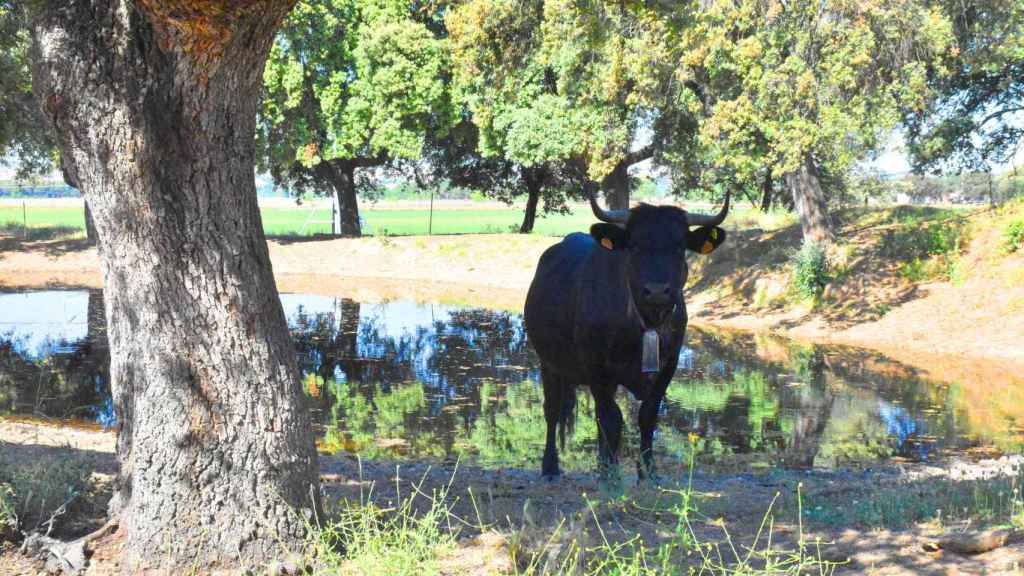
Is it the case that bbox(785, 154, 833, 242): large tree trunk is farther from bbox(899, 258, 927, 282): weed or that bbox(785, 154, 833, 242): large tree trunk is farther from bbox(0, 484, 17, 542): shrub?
bbox(0, 484, 17, 542): shrub

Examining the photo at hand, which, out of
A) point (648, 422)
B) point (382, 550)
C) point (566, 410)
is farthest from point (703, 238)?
point (382, 550)

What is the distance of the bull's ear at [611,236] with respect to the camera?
810 centimetres

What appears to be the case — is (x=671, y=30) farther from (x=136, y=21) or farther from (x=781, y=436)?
(x=781, y=436)

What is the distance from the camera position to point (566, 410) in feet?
32.4

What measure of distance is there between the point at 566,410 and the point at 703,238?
2.64 meters

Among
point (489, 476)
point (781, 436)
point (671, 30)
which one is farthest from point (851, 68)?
point (489, 476)

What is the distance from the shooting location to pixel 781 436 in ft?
40.4

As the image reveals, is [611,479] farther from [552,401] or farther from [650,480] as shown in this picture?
[552,401]

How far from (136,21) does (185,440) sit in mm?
2234

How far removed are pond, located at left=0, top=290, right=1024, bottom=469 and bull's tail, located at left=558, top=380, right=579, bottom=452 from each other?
53cm

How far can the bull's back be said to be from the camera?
365 inches

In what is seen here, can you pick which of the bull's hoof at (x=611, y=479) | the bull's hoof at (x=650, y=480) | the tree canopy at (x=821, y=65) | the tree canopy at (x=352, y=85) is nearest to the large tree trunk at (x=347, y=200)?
the tree canopy at (x=352, y=85)

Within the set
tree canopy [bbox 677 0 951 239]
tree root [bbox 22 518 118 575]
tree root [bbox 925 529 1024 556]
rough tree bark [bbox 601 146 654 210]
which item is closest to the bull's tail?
tree root [bbox 925 529 1024 556]

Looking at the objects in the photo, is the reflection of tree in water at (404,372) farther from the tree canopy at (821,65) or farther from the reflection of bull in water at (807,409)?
the tree canopy at (821,65)
